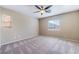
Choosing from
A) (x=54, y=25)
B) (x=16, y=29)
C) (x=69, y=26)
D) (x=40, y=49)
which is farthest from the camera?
(x=54, y=25)

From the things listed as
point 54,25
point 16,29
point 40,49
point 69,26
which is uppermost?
point 54,25

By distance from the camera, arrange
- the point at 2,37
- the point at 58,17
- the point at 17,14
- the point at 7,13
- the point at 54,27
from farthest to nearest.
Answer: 1. the point at 54,27
2. the point at 58,17
3. the point at 17,14
4. the point at 7,13
5. the point at 2,37

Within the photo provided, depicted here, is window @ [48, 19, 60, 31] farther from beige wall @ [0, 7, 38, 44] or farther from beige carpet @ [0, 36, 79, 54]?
beige carpet @ [0, 36, 79, 54]

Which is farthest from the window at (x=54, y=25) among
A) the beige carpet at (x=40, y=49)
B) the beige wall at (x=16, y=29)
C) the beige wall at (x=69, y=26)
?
the beige carpet at (x=40, y=49)

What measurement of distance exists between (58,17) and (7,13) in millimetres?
4627

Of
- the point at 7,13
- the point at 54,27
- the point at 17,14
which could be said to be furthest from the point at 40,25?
the point at 7,13

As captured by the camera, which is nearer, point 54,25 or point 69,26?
point 69,26

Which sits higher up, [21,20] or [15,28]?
[21,20]

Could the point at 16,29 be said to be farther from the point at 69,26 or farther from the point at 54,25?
the point at 69,26

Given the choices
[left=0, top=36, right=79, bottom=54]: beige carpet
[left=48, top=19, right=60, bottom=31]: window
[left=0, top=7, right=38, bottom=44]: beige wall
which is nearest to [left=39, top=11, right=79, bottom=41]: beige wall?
[left=48, top=19, right=60, bottom=31]: window

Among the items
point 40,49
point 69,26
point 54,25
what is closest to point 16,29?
point 40,49

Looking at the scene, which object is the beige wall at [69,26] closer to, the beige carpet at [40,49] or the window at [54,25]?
the window at [54,25]

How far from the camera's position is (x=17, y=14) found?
19.8ft
